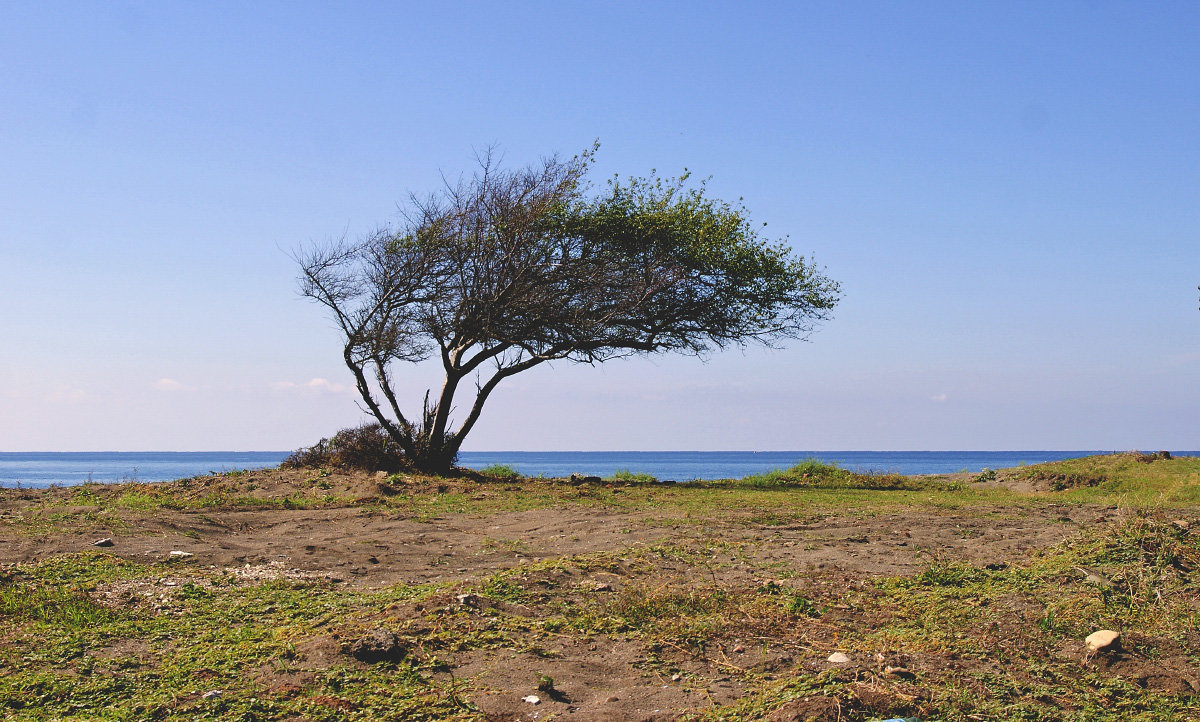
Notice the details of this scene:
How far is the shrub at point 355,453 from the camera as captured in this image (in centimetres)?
1869

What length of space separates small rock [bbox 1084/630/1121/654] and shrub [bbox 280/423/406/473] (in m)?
15.8

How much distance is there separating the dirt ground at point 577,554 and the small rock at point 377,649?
0.30 feet

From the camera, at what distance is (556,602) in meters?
5.87

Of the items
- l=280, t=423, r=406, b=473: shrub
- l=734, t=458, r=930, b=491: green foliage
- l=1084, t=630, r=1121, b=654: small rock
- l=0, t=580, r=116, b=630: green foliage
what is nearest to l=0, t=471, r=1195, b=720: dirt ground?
l=1084, t=630, r=1121, b=654: small rock

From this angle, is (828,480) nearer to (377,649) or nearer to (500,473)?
(500,473)

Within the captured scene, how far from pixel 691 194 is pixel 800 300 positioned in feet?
12.2

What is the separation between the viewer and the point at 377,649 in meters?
4.70

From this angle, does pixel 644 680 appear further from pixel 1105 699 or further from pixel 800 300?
pixel 800 300

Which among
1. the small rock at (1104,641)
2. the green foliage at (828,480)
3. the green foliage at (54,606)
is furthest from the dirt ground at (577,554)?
the green foliage at (828,480)

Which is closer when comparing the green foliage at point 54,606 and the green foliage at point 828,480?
the green foliage at point 54,606

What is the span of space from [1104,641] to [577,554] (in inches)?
174

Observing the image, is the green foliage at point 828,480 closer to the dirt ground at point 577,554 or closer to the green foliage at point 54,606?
the dirt ground at point 577,554

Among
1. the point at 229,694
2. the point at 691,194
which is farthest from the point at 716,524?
the point at 691,194

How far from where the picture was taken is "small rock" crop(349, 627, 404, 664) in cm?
466
